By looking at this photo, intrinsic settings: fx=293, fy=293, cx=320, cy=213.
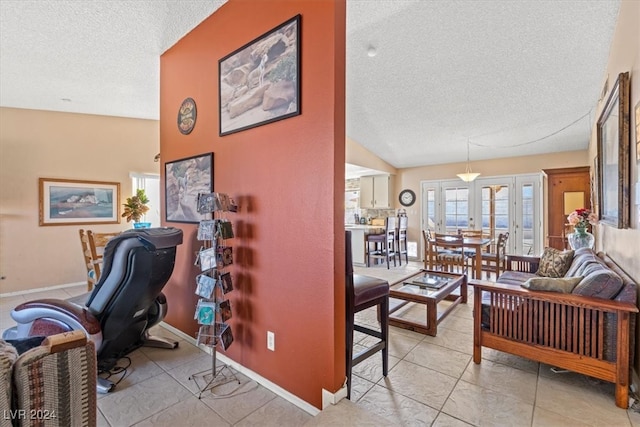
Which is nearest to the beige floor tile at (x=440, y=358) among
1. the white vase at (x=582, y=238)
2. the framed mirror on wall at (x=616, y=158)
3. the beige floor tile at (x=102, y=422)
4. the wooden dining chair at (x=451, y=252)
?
the framed mirror on wall at (x=616, y=158)

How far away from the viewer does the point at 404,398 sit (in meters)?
1.91

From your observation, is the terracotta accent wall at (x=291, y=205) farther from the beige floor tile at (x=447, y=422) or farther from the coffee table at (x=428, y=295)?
the coffee table at (x=428, y=295)

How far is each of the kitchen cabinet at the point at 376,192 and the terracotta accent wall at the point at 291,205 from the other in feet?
18.2

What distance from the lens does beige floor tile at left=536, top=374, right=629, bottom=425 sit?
67.1 inches

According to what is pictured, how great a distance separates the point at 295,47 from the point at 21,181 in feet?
16.0

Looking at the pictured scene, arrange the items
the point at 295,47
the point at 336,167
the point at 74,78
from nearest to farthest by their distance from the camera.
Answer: the point at 336,167, the point at 295,47, the point at 74,78

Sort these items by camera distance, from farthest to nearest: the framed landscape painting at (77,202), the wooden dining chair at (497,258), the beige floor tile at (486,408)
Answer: the wooden dining chair at (497,258) → the framed landscape painting at (77,202) → the beige floor tile at (486,408)

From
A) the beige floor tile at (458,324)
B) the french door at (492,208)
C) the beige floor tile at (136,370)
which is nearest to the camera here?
the beige floor tile at (136,370)

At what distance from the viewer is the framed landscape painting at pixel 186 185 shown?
2629 mm

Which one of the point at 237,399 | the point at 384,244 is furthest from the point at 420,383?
the point at 384,244

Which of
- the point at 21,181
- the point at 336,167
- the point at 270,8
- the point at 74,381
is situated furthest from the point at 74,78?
the point at 74,381

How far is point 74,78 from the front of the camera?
3.48 m

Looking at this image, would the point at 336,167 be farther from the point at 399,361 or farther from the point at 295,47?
the point at 399,361

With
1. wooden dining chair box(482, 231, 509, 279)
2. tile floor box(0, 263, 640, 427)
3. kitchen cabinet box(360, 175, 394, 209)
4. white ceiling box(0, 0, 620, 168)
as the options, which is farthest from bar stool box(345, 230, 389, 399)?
kitchen cabinet box(360, 175, 394, 209)
